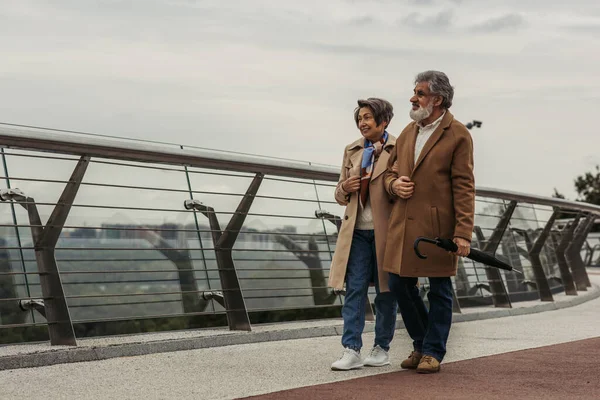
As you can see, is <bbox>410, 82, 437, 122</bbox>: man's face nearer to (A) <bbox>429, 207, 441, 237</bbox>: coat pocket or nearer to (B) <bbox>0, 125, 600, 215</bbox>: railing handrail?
(A) <bbox>429, 207, 441, 237</bbox>: coat pocket

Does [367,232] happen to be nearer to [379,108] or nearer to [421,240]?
[421,240]

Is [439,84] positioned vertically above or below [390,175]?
above

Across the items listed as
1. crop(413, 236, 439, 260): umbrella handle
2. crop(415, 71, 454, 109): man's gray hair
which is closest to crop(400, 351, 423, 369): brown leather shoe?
crop(413, 236, 439, 260): umbrella handle

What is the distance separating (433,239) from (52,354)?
2.40 meters

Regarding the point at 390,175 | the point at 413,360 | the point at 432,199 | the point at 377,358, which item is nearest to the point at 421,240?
the point at 432,199

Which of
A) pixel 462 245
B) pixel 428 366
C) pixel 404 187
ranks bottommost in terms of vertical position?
pixel 428 366

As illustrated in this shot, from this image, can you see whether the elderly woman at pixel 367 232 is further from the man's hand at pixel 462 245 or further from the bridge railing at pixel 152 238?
the bridge railing at pixel 152 238

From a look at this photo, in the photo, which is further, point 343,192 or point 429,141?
point 343,192

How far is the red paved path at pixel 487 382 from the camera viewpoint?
18.1 feet

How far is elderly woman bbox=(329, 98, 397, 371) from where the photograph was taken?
689cm

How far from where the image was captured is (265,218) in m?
8.70

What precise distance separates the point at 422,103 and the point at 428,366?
161cm

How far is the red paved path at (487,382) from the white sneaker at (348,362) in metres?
0.27

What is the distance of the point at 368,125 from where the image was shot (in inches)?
275
